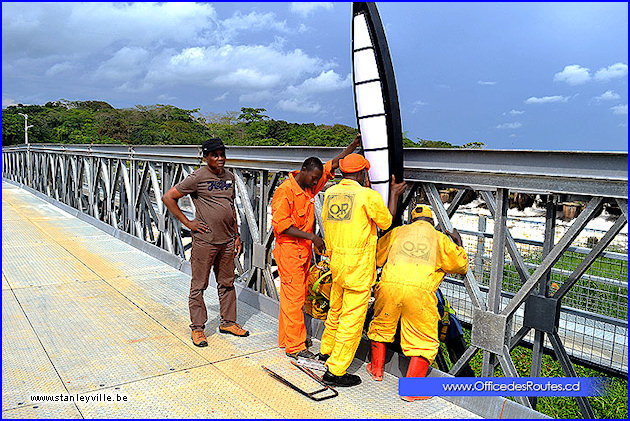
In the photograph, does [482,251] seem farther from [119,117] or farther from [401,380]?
[119,117]

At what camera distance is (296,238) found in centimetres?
468

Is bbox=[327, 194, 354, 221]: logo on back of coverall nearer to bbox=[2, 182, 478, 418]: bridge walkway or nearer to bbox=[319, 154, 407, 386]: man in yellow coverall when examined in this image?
bbox=[319, 154, 407, 386]: man in yellow coverall

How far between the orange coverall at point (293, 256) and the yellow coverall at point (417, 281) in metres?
0.91

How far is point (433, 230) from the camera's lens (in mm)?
3945

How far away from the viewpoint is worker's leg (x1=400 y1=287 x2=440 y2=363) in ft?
12.6

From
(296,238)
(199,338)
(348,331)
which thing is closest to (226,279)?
(199,338)

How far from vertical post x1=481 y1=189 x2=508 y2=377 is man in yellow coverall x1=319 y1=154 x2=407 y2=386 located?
30.1 inches

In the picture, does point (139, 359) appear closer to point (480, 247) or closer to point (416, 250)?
point (416, 250)

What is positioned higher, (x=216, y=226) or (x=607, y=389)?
(x=216, y=226)

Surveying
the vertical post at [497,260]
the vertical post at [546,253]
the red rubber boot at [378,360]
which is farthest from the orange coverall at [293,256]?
the vertical post at [546,253]

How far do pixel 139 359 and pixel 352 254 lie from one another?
2.04 metres

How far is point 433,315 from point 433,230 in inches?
24.0

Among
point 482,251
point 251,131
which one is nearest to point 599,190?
point 482,251

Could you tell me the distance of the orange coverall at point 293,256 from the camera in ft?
15.2
